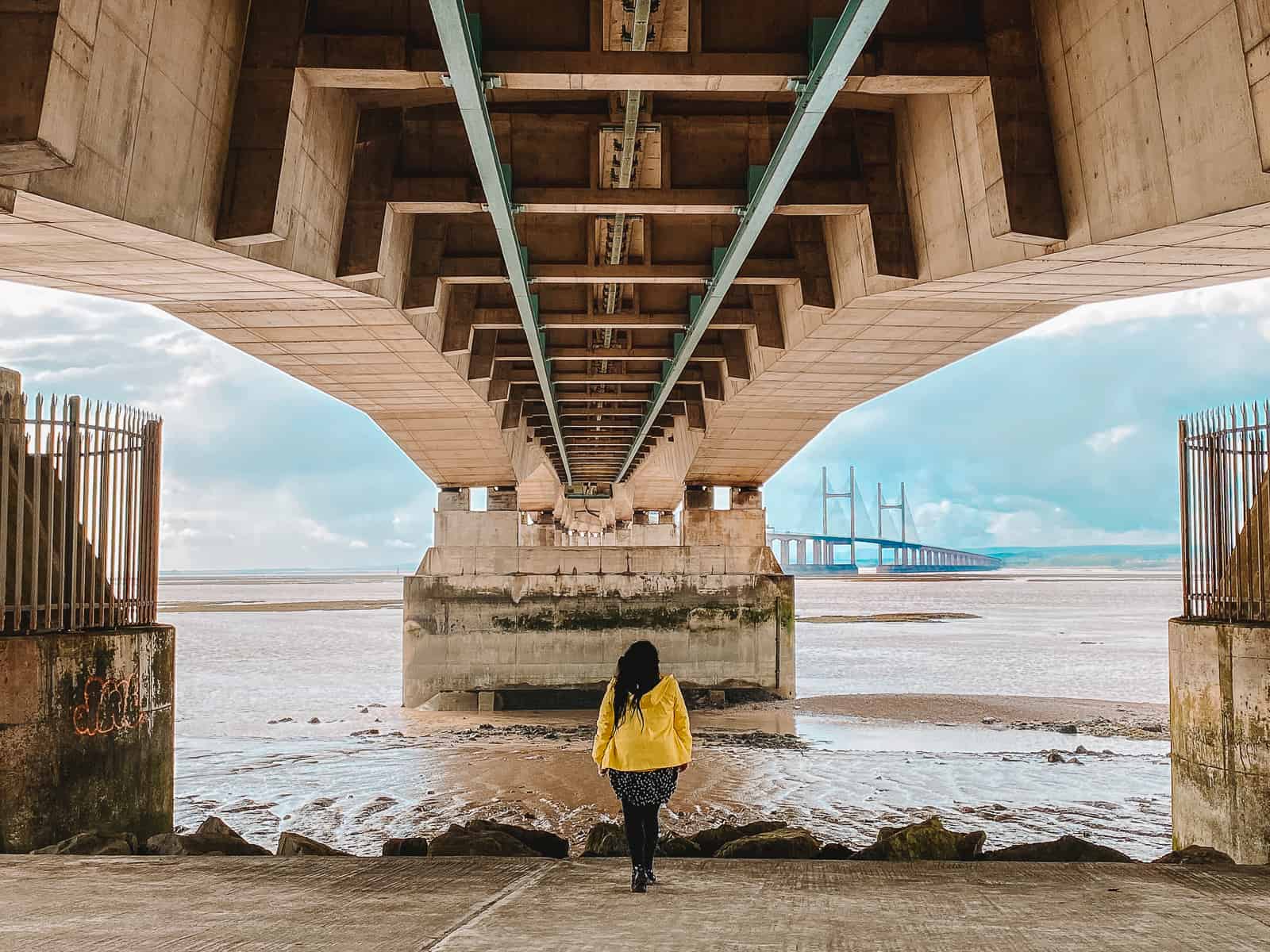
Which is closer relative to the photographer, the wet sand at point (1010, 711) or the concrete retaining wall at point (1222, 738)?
the concrete retaining wall at point (1222, 738)

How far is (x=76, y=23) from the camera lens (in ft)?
20.3

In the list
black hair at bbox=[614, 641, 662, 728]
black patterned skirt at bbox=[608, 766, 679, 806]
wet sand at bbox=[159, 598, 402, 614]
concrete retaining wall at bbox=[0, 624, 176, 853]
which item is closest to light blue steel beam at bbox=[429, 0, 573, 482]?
black hair at bbox=[614, 641, 662, 728]

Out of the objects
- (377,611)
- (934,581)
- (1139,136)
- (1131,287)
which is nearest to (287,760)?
(1131,287)

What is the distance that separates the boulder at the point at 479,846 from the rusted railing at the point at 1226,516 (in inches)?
235

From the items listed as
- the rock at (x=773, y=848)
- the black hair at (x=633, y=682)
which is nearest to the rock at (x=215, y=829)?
the rock at (x=773, y=848)

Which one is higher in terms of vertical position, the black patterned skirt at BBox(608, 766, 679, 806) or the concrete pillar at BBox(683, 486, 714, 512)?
the concrete pillar at BBox(683, 486, 714, 512)

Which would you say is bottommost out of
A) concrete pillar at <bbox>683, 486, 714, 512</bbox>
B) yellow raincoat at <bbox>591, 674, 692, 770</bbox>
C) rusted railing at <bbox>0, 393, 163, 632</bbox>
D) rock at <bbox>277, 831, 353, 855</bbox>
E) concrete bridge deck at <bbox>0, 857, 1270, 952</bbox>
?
rock at <bbox>277, 831, 353, 855</bbox>

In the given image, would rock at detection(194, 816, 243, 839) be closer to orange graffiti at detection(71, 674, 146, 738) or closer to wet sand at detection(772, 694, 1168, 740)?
orange graffiti at detection(71, 674, 146, 738)

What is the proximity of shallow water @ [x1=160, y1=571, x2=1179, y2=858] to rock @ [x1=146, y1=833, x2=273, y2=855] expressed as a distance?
4.25 meters

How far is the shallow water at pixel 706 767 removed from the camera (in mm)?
14688

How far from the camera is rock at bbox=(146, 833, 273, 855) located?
844 centimetres

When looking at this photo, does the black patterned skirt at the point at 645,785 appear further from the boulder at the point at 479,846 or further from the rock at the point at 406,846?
the rock at the point at 406,846

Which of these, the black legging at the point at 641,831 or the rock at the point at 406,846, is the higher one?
the black legging at the point at 641,831

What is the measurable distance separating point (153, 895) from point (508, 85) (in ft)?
19.9
